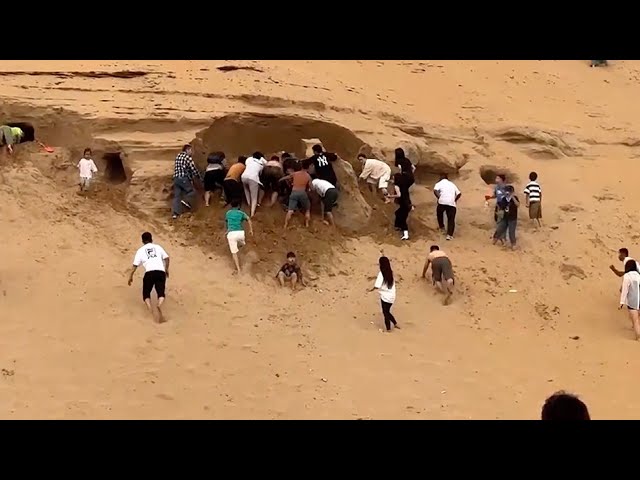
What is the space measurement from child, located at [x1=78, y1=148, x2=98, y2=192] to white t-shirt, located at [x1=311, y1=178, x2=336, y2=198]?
3.64 meters

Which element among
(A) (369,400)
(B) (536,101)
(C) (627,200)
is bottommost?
(A) (369,400)

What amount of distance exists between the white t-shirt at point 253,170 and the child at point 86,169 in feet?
8.42

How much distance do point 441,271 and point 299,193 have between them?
259 centimetres

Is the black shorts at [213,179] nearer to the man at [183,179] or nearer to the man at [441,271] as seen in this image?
the man at [183,179]

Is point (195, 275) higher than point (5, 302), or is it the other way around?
point (195, 275)

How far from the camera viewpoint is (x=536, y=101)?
20.4 metres

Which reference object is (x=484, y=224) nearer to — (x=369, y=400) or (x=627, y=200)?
(x=627, y=200)

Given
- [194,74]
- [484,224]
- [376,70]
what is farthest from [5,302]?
[376,70]

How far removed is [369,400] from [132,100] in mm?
7400

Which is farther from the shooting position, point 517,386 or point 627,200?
point 627,200

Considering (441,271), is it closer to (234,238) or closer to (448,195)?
(448,195)

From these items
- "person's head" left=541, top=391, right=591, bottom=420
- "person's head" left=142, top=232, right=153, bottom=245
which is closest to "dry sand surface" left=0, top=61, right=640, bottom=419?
"person's head" left=142, top=232, right=153, bottom=245

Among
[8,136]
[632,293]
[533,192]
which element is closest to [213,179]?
[8,136]

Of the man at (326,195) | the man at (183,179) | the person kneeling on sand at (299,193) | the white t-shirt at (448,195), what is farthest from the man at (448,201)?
the man at (183,179)
